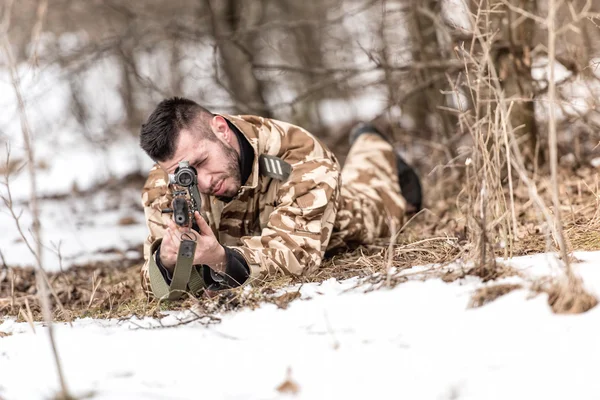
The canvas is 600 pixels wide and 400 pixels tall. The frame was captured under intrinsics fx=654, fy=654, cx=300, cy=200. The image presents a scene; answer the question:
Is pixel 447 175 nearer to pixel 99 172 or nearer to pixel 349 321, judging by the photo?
pixel 349 321

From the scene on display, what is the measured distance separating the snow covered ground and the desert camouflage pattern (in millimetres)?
552

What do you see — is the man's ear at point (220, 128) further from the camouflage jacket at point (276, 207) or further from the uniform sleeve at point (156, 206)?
the uniform sleeve at point (156, 206)

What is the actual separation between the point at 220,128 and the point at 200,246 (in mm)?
678

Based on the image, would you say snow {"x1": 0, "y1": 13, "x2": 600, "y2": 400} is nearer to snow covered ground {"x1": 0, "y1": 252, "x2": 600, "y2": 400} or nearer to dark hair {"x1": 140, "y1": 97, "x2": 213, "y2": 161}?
snow covered ground {"x1": 0, "y1": 252, "x2": 600, "y2": 400}

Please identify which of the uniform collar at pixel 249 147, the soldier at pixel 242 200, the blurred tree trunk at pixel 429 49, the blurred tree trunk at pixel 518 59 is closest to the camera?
the soldier at pixel 242 200

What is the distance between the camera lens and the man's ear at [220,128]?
301 cm

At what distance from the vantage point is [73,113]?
845cm

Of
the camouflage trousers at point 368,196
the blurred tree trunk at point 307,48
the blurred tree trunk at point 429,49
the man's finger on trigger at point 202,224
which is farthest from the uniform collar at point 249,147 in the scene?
the blurred tree trunk at point 307,48

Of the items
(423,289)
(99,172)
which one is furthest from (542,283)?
(99,172)

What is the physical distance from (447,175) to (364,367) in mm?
3504

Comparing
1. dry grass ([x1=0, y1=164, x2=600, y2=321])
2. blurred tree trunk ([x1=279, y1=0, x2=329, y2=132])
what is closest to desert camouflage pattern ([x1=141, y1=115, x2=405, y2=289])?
dry grass ([x1=0, y1=164, x2=600, y2=321])

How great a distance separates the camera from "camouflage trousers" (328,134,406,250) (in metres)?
3.54

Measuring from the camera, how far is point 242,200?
320 cm

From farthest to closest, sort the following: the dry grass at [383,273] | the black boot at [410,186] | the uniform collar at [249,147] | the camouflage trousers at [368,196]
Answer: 1. the black boot at [410,186]
2. the camouflage trousers at [368,196]
3. the uniform collar at [249,147]
4. the dry grass at [383,273]
